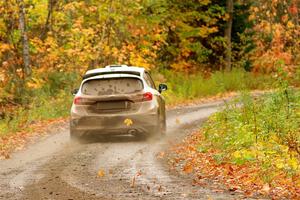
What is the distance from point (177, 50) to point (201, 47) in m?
1.40

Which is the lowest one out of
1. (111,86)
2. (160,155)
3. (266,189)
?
(160,155)

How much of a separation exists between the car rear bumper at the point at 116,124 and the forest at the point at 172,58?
1177mm

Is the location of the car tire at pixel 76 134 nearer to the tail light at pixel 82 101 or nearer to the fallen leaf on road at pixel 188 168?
the tail light at pixel 82 101

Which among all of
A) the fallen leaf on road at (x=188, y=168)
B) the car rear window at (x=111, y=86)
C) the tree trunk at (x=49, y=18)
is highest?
the tree trunk at (x=49, y=18)

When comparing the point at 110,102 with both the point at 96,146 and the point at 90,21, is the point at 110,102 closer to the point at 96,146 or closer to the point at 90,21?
the point at 96,146

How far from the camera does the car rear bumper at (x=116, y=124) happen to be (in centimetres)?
1586

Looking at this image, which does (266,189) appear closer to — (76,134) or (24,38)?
(76,134)

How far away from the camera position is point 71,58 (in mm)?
27281

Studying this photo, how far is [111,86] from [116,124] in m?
0.88

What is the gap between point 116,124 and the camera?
52.1ft

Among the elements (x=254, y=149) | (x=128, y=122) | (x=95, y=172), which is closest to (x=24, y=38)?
(x=128, y=122)

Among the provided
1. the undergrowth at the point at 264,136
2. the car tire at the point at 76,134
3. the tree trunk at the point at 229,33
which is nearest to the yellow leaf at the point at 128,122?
the car tire at the point at 76,134

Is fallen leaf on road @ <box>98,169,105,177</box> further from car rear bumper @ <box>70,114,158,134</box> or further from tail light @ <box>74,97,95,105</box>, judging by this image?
tail light @ <box>74,97,95,105</box>

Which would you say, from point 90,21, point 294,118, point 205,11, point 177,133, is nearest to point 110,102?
point 177,133
